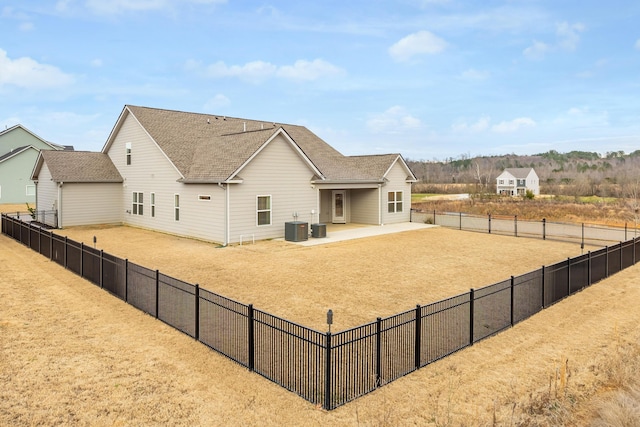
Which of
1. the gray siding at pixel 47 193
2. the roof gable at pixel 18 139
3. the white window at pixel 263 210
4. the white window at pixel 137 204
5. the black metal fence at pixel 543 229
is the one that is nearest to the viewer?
the white window at pixel 263 210

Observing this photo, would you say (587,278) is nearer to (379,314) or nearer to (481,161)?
(379,314)

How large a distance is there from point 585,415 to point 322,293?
7294 mm

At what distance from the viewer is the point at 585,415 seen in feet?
20.2

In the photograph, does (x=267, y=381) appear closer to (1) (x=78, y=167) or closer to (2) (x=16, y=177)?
(1) (x=78, y=167)

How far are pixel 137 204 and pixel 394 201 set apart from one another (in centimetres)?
1754

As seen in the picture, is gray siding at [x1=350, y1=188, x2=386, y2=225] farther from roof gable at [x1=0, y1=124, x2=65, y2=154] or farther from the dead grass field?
roof gable at [x1=0, y1=124, x2=65, y2=154]

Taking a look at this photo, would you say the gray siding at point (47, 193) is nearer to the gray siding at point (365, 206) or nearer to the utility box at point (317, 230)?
the utility box at point (317, 230)

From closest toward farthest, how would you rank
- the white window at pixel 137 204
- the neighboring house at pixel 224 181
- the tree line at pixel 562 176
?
the neighboring house at pixel 224 181, the white window at pixel 137 204, the tree line at pixel 562 176

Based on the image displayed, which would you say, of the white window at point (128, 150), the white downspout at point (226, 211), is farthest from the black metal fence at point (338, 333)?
the white window at point (128, 150)

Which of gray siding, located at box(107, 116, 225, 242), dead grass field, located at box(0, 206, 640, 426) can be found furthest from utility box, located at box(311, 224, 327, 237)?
dead grass field, located at box(0, 206, 640, 426)

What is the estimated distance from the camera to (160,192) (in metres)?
25.2

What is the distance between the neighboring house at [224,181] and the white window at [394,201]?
7 cm

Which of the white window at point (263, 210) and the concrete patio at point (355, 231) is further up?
the white window at point (263, 210)

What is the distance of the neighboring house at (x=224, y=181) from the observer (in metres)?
21.4
